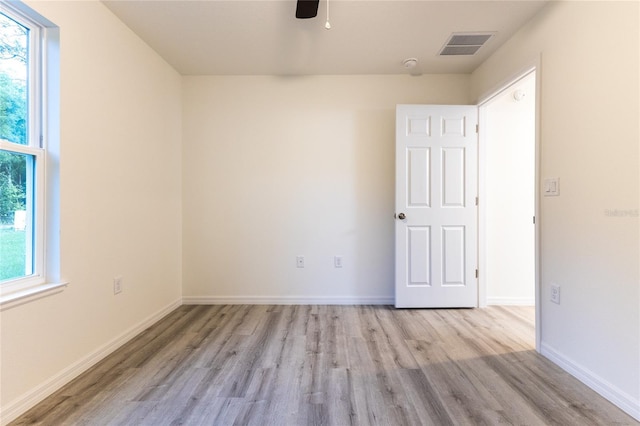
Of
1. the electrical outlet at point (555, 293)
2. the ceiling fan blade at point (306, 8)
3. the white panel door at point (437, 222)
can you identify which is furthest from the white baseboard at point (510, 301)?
the ceiling fan blade at point (306, 8)

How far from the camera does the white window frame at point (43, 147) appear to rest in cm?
164

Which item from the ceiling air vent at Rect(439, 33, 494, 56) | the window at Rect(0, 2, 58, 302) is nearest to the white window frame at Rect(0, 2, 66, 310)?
the window at Rect(0, 2, 58, 302)

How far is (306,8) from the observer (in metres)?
1.91

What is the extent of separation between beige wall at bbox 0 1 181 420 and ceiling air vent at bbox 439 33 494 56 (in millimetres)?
2631

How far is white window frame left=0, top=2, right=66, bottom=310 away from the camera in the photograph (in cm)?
164

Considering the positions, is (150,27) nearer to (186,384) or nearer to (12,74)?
(12,74)

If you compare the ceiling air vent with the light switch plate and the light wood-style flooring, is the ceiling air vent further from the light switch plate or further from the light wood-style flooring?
the light wood-style flooring

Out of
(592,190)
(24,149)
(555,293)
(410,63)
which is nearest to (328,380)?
(555,293)

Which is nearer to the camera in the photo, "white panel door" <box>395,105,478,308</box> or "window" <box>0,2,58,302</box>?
"window" <box>0,2,58,302</box>

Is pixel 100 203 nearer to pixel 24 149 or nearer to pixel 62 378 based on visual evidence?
pixel 24 149

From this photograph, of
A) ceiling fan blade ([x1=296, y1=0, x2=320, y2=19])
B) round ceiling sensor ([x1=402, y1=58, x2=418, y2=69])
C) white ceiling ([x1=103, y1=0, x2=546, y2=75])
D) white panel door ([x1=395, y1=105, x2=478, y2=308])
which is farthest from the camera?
white panel door ([x1=395, y1=105, x2=478, y2=308])

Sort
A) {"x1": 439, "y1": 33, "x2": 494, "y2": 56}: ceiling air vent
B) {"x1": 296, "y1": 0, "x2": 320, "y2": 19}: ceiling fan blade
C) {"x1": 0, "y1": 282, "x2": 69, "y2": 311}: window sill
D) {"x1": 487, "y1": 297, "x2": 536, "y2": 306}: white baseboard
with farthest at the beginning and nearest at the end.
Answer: {"x1": 487, "y1": 297, "x2": 536, "y2": 306}: white baseboard
{"x1": 439, "y1": 33, "x2": 494, "y2": 56}: ceiling air vent
{"x1": 296, "y1": 0, "x2": 320, "y2": 19}: ceiling fan blade
{"x1": 0, "y1": 282, "x2": 69, "y2": 311}: window sill

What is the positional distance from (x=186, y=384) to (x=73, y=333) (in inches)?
30.5

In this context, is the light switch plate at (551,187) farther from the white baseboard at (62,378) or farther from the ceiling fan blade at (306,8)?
the white baseboard at (62,378)
